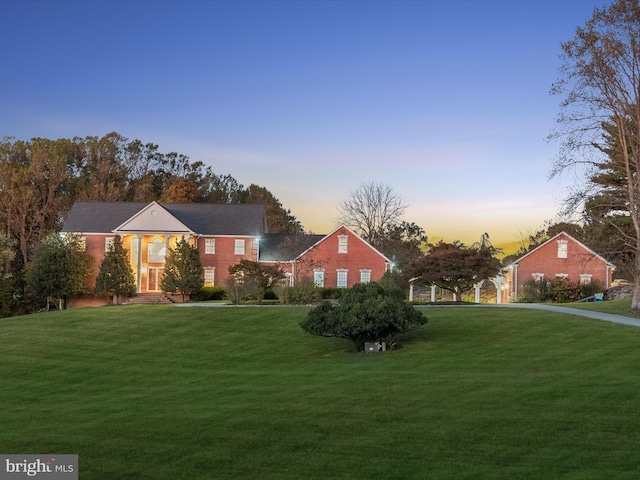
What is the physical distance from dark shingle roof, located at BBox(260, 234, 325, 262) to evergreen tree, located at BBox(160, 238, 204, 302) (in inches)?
237

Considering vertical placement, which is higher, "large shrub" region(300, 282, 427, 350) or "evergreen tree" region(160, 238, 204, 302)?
"evergreen tree" region(160, 238, 204, 302)

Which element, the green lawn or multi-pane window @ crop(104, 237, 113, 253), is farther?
multi-pane window @ crop(104, 237, 113, 253)

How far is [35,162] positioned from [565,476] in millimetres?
65410

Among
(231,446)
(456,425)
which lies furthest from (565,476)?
(231,446)

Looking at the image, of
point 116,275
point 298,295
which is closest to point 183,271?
point 116,275

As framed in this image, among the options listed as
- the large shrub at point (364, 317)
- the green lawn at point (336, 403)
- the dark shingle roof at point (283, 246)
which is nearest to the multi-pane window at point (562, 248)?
the dark shingle roof at point (283, 246)

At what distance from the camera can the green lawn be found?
34.2 ft

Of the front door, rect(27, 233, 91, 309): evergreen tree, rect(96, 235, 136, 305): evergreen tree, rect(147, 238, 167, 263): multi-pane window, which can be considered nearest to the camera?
rect(96, 235, 136, 305): evergreen tree

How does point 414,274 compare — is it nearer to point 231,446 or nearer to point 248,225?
point 248,225

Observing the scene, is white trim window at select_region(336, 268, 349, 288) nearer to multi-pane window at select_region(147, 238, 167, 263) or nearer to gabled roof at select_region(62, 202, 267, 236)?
gabled roof at select_region(62, 202, 267, 236)

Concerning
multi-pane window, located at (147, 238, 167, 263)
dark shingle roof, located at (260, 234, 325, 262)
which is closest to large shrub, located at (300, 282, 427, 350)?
dark shingle roof, located at (260, 234, 325, 262)

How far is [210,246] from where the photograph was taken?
5309cm

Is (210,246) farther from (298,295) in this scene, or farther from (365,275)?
(298,295)

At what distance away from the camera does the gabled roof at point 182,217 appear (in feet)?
171
